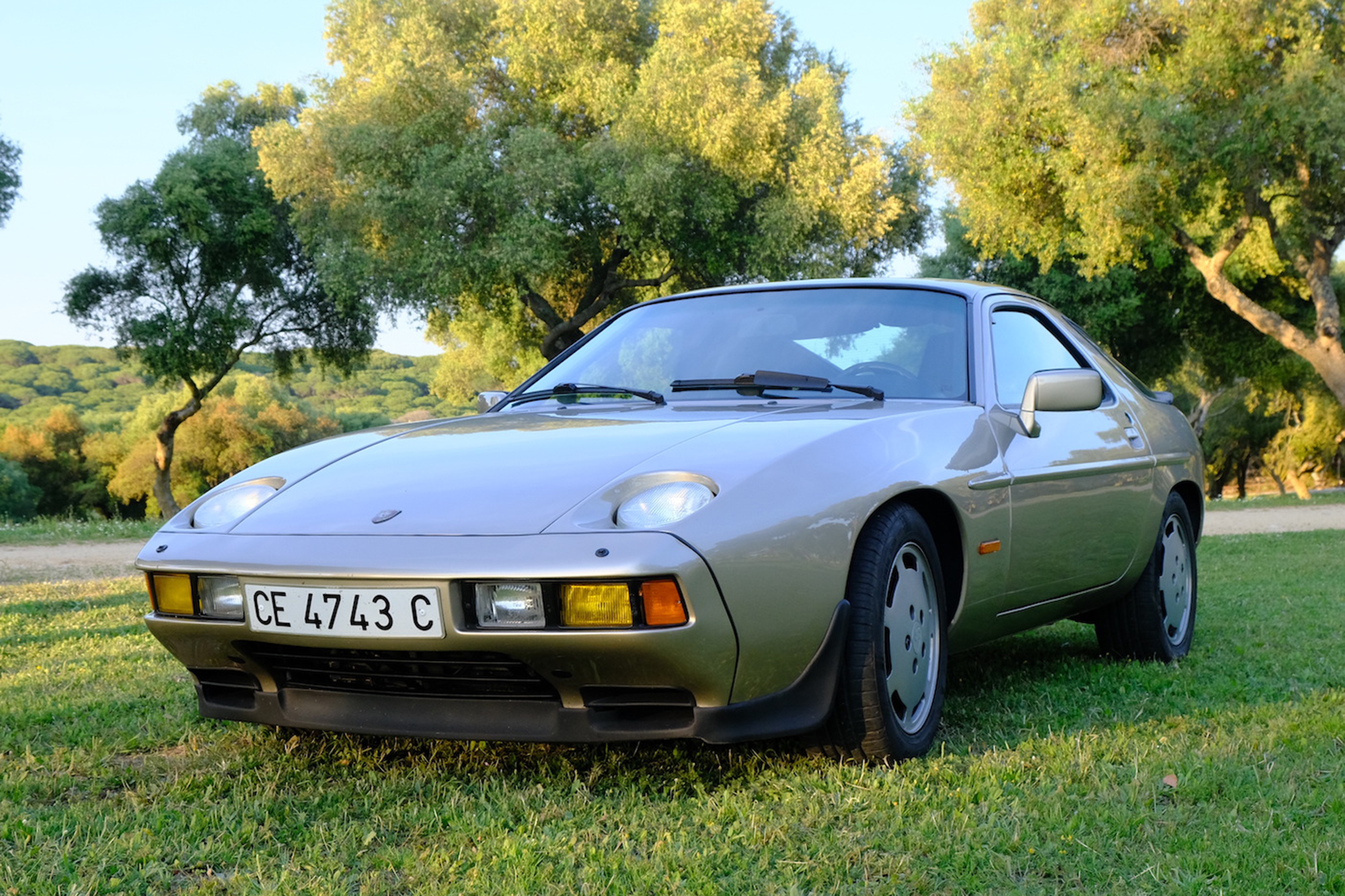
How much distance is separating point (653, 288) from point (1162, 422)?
21.4 m

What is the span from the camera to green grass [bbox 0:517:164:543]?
13.9 m

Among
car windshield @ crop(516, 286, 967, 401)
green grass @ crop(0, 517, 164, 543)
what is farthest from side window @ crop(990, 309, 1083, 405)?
green grass @ crop(0, 517, 164, 543)

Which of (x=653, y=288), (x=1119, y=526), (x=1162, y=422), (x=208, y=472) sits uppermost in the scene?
(x=653, y=288)

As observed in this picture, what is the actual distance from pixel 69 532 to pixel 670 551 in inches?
569

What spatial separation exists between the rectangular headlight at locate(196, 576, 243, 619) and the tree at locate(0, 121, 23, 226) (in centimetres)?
2165

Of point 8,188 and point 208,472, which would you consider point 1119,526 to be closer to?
point 8,188

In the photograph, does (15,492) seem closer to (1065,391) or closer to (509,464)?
(509,464)

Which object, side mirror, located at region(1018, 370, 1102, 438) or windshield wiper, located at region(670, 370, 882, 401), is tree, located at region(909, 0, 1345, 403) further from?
windshield wiper, located at region(670, 370, 882, 401)

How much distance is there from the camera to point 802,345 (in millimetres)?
3893

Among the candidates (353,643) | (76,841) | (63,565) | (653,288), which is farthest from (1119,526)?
(653,288)

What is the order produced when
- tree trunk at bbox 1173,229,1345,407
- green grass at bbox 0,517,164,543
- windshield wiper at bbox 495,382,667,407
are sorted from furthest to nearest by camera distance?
tree trunk at bbox 1173,229,1345,407, green grass at bbox 0,517,164,543, windshield wiper at bbox 495,382,667,407

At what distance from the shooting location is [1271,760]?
3.12 meters

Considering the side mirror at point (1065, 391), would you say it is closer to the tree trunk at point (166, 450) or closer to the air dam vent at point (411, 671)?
the air dam vent at point (411, 671)

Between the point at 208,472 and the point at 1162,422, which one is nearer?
the point at 1162,422
